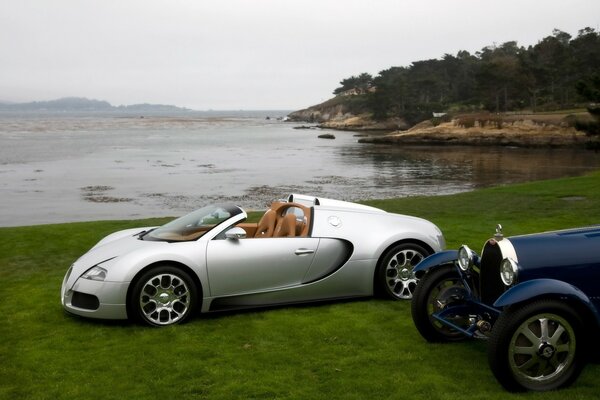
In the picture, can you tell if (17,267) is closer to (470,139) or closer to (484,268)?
(484,268)

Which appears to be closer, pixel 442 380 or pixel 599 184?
pixel 442 380

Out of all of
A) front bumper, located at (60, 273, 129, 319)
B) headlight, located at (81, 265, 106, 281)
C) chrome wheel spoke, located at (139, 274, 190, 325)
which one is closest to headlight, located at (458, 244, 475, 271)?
chrome wheel spoke, located at (139, 274, 190, 325)

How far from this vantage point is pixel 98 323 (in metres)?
7.38

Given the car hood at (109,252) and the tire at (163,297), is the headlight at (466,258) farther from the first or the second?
the car hood at (109,252)

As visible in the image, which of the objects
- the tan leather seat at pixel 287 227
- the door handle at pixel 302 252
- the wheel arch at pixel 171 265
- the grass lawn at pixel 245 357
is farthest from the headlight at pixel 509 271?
the wheel arch at pixel 171 265

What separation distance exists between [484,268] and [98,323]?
444 cm

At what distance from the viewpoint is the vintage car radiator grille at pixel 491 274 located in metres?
5.54

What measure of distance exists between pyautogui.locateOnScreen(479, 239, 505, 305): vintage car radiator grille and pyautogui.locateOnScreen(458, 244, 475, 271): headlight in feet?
0.61

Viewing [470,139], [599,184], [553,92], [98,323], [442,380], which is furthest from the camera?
[553,92]

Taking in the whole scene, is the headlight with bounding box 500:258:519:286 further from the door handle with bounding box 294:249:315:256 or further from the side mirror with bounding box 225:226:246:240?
the side mirror with bounding box 225:226:246:240

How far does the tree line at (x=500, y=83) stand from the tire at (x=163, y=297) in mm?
70593

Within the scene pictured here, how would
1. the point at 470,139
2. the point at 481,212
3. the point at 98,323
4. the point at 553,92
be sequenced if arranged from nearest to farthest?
the point at 98,323, the point at 481,212, the point at 470,139, the point at 553,92

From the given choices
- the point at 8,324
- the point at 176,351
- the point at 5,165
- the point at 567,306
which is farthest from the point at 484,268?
the point at 5,165

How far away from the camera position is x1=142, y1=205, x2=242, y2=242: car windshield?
774cm
